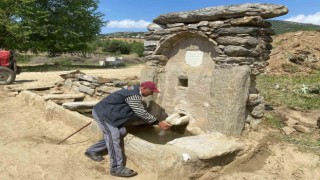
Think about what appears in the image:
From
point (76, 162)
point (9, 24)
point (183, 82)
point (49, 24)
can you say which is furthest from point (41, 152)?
point (49, 24)

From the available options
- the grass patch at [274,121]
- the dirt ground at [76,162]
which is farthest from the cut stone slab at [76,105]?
the grass patch at [274,121]

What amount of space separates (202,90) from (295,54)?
49.7ft

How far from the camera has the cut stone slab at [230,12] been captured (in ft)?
18.5

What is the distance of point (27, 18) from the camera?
20078mm

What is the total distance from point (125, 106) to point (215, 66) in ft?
6.51

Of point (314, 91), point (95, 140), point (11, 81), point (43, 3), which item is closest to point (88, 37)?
point (43, 3)

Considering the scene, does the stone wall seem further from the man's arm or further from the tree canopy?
the tree canopy

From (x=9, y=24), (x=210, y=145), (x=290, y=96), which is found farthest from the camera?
(x=9, y=24)

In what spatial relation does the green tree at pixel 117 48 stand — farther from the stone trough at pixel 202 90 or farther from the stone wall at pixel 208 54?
the stone wall at pixel 208 54

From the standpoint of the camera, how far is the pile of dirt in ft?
58.7

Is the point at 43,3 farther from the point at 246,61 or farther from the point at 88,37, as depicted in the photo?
the point at 246,61

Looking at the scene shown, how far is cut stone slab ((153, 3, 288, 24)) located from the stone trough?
0.02 meters

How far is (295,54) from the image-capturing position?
1984 centimetres

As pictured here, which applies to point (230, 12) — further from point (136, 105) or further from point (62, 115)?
point (62, 115)
